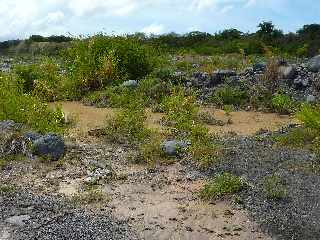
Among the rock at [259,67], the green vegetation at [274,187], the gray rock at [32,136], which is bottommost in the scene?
the green vegetation at [274,187]

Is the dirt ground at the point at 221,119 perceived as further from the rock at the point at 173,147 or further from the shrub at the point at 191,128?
the rock at the point at 173,147

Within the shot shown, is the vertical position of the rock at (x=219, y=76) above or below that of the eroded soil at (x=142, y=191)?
above

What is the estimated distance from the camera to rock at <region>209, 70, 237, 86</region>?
13.6m

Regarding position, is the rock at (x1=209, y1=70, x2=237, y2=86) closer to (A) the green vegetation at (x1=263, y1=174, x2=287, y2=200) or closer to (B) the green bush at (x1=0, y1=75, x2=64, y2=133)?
(B) the green bush at (x1=0, y1=75, x2=64, y2=133)

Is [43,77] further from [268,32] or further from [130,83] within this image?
[268,32]

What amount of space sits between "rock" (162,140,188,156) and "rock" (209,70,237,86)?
5.70m

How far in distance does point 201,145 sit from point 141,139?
115 cm

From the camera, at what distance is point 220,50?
1086 inches

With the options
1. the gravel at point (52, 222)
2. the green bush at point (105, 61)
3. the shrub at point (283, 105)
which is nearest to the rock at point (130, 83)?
the green bush at point (105, 61)

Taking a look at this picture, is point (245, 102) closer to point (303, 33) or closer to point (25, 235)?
point (25, 235)

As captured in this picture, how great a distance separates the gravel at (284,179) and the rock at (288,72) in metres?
5.13

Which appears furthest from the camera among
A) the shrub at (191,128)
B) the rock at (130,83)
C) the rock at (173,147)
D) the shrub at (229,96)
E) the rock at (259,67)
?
the rock at (259,67)

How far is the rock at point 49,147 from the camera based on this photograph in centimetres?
759

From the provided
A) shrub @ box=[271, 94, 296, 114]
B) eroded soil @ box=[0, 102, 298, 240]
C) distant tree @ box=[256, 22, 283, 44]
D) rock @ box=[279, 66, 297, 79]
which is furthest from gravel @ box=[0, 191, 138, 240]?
distant tree @ box=[256, 22, 283, 44]
